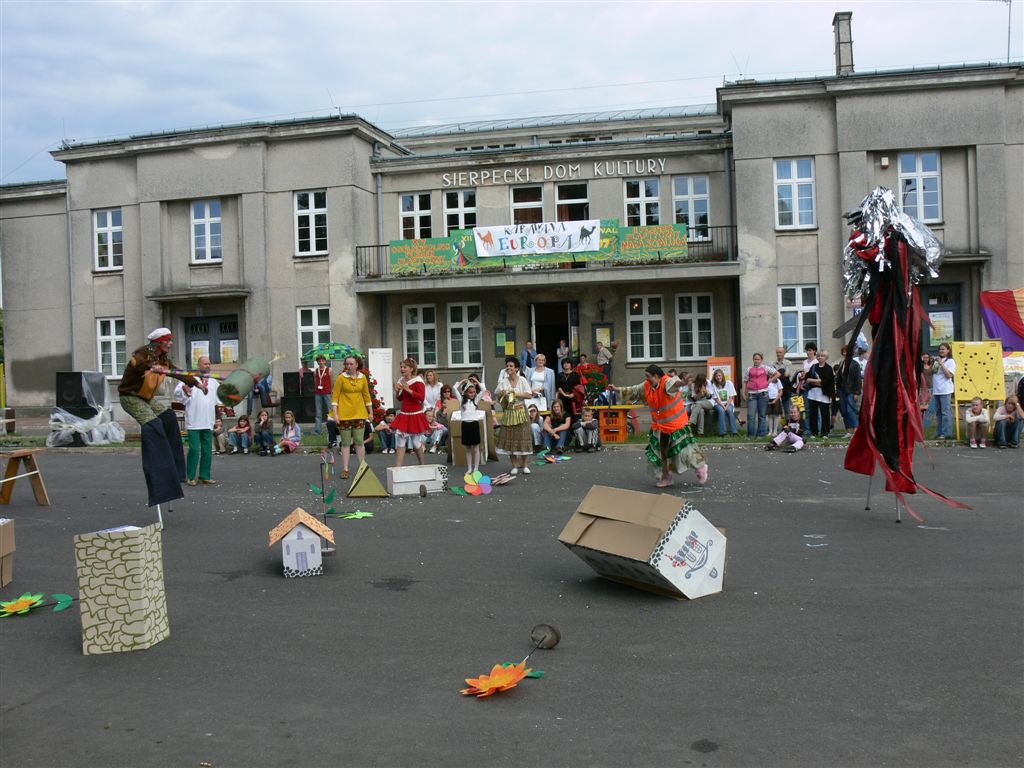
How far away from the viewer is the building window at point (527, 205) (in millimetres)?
29250

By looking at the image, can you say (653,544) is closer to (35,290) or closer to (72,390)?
(72,390)

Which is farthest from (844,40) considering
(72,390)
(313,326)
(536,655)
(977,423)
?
(536,655)

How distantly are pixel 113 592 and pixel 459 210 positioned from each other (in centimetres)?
2449

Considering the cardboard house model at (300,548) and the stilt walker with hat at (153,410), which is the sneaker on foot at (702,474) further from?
the stilt walker with hat at (153,410)

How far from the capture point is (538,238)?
2688cm

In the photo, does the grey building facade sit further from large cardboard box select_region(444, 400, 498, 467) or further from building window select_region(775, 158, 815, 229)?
large cardboard box select_region(444, 400, 498, 467)

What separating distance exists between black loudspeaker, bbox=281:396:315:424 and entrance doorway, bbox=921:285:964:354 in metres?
16.7

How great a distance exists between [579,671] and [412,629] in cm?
143

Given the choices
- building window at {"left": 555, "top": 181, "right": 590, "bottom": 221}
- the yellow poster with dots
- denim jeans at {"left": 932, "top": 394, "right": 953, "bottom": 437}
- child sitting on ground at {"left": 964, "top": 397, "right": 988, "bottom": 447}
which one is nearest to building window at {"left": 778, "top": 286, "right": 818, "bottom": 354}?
building window at {"left": 555, "top": 181, "right": 590, "bottom": 221}

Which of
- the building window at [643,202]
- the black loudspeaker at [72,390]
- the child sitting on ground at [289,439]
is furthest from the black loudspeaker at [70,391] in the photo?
the building window at [643,202]

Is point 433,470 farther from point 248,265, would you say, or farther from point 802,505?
point 248,265

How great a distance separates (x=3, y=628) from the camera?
6.87 metres

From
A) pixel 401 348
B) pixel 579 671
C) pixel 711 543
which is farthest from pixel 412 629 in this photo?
pixel 401 348

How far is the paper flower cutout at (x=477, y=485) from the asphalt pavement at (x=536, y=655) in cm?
241
